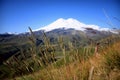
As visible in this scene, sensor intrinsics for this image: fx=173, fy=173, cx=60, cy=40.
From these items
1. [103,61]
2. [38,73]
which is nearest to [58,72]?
[38,73]

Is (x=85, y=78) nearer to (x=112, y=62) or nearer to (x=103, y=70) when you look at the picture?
(x=103, y=70)

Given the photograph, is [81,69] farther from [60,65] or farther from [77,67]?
[60,65]

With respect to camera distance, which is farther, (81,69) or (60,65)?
(60,65)

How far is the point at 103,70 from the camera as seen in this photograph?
3096mm

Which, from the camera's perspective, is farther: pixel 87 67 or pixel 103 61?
pixel 103 61

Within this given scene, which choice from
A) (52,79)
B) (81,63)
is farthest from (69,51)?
(52,79)

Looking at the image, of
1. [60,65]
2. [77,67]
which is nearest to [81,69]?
[77,67]

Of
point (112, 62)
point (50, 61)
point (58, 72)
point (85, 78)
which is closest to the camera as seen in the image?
point (85, 78)

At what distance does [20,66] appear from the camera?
10.2ft

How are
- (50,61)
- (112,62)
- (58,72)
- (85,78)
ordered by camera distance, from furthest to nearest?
(112,62), (50,61), (58,72), (85,78)

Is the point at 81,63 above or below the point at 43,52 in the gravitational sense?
below

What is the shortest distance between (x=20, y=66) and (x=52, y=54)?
0.67 metres

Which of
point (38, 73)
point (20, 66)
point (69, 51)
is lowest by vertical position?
point (38, 73)

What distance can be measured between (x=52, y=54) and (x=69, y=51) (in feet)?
1.20
